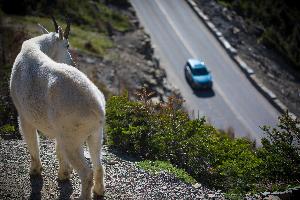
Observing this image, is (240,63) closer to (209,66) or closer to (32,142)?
(209,66)

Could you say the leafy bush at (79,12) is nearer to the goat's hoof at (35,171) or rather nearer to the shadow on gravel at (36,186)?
the goat's hoof at (35,171)

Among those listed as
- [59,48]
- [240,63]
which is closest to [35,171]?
[59,48]

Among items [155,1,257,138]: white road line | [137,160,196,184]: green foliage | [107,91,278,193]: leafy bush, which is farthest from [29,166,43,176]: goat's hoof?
[155,1,257,138]: white road line

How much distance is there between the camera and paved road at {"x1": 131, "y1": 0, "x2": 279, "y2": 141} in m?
33.0

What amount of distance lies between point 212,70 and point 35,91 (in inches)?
1206

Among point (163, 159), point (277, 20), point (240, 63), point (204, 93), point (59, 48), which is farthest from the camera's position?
point (277, 20)

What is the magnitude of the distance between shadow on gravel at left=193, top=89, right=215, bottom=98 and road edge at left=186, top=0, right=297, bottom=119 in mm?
3310

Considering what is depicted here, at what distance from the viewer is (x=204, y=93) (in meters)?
36.3

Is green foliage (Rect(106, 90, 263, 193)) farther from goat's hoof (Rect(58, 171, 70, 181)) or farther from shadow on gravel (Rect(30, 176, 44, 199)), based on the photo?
shadow on gravel (Rect(30, 176, 44, 199))

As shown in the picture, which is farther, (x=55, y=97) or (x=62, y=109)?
(x=55, y=97)

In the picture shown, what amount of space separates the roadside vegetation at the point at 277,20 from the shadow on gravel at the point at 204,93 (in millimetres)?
8963

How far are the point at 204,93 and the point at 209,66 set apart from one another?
4.07 m

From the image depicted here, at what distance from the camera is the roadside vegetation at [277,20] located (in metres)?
42.5

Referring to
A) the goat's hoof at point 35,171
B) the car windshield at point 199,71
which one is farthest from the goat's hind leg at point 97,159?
the car windshield at point 199,71
